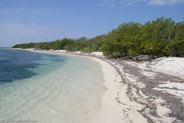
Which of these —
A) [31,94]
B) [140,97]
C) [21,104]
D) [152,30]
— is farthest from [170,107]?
[152,30]

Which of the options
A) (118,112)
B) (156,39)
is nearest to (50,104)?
(118,112)

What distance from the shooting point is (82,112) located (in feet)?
15.3

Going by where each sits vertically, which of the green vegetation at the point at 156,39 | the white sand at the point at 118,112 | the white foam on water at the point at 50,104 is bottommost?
the white foam on water at the point at 50,104

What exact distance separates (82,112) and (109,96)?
79.5 inches

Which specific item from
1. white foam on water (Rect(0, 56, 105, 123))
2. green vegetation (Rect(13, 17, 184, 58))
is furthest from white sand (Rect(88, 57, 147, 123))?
green vegetation (Rect(13, 17, 184, 58))

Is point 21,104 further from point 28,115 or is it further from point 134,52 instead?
point 134,52

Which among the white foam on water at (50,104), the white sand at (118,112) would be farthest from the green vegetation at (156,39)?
the white foam on water at (50,104)

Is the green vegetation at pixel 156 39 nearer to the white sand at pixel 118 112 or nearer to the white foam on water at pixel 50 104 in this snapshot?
the white sand at pixel 118 112

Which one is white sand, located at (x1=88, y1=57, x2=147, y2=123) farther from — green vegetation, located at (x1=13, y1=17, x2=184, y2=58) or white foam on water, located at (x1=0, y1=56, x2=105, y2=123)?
green vegetation, located at (x1=13, y1=17, x2=184, y2=58)

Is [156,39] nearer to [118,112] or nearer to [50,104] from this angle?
[118,112]

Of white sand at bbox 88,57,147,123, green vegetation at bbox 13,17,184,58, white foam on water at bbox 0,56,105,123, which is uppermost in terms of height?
green vegetation at bbox 13,17,184,58

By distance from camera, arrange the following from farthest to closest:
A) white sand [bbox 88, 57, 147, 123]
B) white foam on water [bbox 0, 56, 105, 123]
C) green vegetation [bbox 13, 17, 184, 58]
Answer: green vegetation [bbox 13, 17, 184, 58] → white foam on water [bbox 0, 56, 105, 123] → white sand [bbox 88, 57, 147, 123]

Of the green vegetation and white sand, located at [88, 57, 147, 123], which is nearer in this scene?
white sand, located at [88, 57, 147, 123]

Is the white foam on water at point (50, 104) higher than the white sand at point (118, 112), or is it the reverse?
the white sand at point (118, 112)
